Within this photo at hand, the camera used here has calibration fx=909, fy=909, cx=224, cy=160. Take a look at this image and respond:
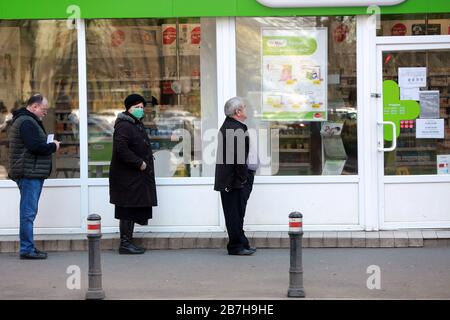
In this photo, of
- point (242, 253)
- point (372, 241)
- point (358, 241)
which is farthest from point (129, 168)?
point (372, 241)

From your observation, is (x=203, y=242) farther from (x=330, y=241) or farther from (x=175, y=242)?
(x=330, y=241)

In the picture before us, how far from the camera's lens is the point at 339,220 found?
10805 millimetres

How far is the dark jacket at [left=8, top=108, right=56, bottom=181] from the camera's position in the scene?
994 cm

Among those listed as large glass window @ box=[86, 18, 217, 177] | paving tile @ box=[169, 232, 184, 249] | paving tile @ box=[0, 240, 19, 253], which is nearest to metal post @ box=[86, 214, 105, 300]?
paving tile @ box=[169, 232, 184, 249]

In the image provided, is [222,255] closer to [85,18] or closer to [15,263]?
[15,263]

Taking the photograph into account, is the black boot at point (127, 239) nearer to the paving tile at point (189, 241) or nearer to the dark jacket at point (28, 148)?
the paving tile at point (189, 241)

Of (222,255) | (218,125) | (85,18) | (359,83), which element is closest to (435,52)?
(359,83)

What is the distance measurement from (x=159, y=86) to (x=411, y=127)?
10.1 feet

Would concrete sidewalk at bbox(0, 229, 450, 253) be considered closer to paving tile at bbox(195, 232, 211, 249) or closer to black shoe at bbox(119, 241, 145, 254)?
paving tile at bbox(195, 232, 211, 249)

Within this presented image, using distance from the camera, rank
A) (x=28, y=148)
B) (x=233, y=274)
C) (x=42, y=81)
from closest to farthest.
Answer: (x=233, y=274) → (x=28, y=148) → (x=42, y=81)

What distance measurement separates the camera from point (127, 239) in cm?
1038

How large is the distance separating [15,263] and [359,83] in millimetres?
4471

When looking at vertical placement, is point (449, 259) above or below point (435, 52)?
below

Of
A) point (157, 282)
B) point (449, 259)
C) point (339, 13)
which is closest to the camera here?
point (157, 282)
